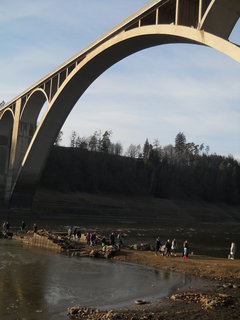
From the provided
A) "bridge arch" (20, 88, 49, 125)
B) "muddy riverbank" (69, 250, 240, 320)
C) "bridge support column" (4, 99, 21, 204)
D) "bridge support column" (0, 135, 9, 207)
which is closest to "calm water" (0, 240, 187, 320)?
"muddy riverbank" (69, 250, 240, 320)

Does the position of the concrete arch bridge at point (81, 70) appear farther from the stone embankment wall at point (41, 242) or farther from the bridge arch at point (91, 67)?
the stone embankment wall at point (41, 242)

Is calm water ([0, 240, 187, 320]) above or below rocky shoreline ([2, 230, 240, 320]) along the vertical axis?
below

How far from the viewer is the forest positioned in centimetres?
8619

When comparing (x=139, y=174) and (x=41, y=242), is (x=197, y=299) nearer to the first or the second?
(x=41, y=242)

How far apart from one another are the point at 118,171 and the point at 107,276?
81907mm

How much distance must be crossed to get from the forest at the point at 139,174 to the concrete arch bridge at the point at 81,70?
2947 cm

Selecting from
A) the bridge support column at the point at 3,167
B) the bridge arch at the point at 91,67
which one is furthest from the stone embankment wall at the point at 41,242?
the bridge support column at the point at 3,167

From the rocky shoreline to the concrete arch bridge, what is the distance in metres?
8.04

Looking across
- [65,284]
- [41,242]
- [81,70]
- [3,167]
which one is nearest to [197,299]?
[65,284]

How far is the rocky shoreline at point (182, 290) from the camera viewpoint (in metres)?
10.2

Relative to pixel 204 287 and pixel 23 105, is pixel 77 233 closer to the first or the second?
pixel 204 287

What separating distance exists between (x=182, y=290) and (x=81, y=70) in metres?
22.4

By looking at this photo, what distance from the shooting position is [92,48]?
3077cm

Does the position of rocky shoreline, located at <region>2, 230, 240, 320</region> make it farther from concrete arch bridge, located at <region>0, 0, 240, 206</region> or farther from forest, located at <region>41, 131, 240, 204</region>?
forest, located at <region>41, 131, 240, 204</region>
